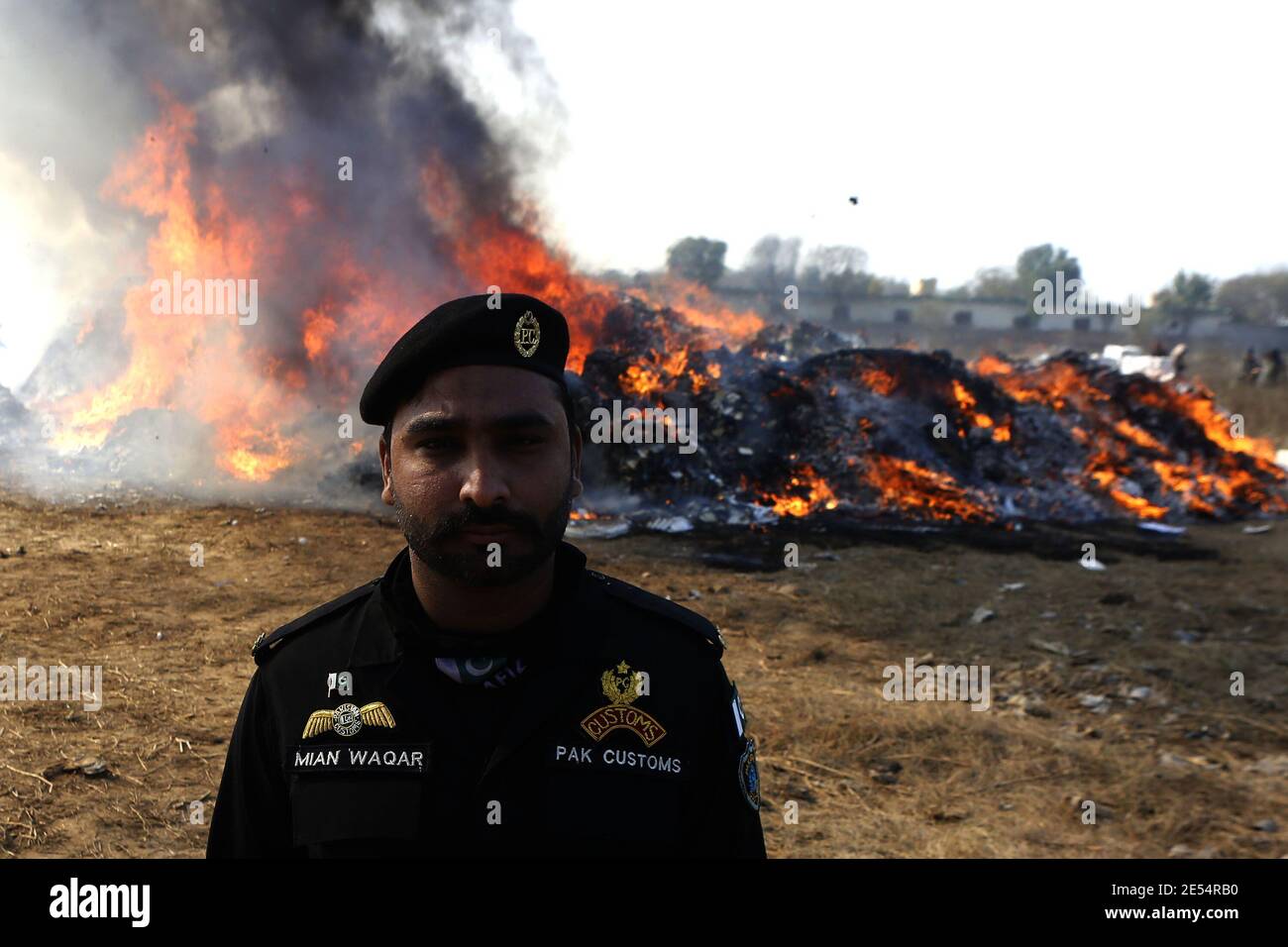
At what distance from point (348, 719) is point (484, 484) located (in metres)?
0.57

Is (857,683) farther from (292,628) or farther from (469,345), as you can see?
(469,345)

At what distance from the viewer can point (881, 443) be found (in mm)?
13758

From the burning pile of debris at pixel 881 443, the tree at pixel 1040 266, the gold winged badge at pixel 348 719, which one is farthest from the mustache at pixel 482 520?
the tree at pixel 1040 266

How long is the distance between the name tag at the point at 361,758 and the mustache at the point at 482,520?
0.42 m

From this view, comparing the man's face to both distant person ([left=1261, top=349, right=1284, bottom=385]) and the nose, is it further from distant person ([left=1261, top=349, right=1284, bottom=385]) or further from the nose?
distant person ([left=1261, top=349, right=1284, bottom=385])

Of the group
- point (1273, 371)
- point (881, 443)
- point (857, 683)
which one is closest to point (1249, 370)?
point (1273, 371)

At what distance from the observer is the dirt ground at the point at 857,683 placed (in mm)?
4250

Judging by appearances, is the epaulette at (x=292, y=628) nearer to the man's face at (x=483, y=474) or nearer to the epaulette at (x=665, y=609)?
the man's face at (x=483, y=474)

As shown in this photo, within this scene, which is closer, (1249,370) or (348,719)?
(348,719)

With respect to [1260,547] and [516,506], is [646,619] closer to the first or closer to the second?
[516,506]

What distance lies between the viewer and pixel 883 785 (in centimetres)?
475

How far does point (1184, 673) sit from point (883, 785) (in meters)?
3.28

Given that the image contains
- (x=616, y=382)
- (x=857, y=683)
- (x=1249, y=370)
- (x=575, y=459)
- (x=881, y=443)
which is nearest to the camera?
(x=575, y=459)

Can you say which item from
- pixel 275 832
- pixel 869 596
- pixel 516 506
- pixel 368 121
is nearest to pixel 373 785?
pixel 275 832
